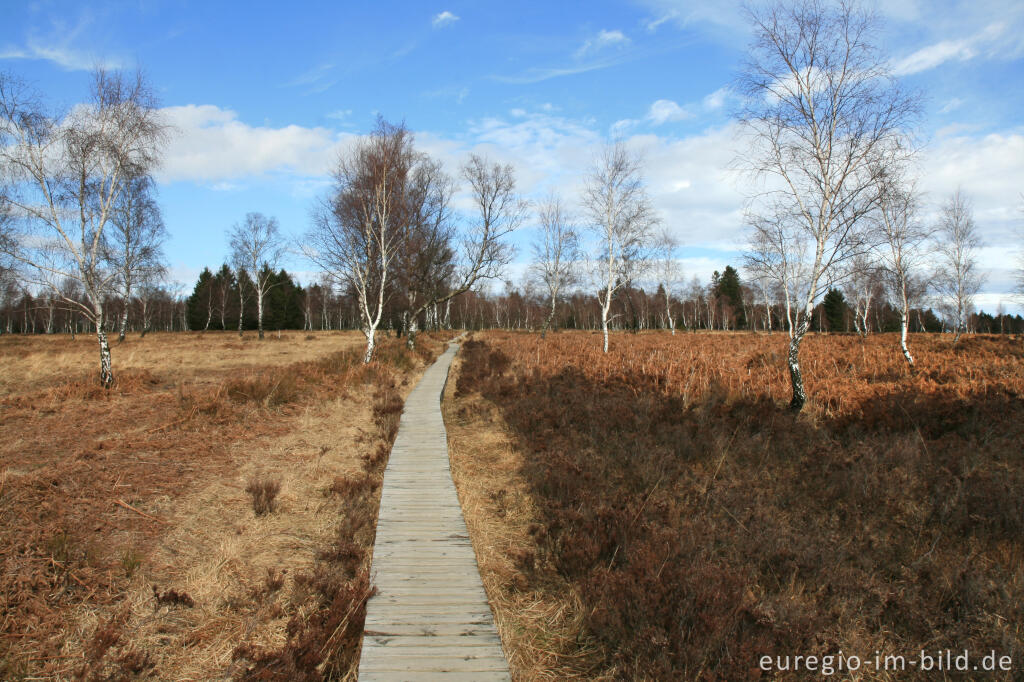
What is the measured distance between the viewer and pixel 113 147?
14227 mm

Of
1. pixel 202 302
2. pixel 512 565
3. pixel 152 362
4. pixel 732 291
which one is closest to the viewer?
pixel 512 565

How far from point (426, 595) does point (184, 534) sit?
3.32 metres

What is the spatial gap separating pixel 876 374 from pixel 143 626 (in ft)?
61.1

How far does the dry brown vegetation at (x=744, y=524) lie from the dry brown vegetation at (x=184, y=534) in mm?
1756

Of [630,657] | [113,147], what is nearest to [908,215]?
[630,657]

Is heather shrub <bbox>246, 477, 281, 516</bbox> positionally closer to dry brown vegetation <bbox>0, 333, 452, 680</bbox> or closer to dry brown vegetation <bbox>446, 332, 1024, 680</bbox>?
dry brown vegetation <bbox>0, 333, 452, 680</bbox>

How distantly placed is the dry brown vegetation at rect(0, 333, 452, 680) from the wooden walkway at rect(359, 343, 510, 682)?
0.27 m

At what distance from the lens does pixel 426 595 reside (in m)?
4.56

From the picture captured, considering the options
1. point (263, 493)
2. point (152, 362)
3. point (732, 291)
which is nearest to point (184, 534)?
point (263, 493)

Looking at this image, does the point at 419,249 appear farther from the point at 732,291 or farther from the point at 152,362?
the point at 732,291

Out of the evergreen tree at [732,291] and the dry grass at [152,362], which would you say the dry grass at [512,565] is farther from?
the evergreen tree at [732,291]

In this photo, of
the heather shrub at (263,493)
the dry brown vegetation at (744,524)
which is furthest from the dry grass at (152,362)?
the dry brown vegetation at (744,524)

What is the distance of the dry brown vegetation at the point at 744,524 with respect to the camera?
3.86 meters

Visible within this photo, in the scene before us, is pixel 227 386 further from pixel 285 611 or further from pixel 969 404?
pixel 969 404
